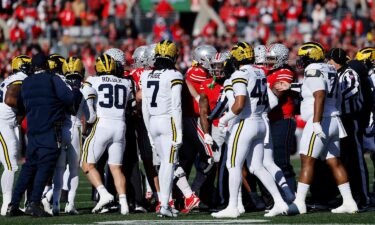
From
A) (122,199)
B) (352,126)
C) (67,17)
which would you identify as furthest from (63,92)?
(67,17)

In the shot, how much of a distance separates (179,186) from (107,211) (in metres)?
0.83

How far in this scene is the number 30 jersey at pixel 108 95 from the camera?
38.1ft

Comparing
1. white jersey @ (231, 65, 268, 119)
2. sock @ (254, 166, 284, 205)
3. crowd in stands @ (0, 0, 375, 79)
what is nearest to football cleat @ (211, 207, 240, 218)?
sock @ (254, 166, 284, 205)

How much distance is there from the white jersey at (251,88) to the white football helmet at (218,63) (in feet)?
3.67

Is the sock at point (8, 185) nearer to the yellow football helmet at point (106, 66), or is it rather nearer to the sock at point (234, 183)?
the yellow football helmet at point (106, 66)

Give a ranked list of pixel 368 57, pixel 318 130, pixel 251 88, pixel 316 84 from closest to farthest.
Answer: pixel 318 130 → pixel 316 84 → pixel 251 88 → pixel 368 57

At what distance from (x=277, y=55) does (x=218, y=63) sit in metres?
0.67

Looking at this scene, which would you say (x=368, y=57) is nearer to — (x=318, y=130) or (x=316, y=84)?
(x=316, y=84)

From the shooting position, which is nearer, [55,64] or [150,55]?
[55,64]

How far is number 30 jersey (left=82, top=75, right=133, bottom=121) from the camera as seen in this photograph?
1161 centimetres

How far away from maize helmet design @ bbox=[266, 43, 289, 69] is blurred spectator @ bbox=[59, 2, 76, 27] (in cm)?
1794

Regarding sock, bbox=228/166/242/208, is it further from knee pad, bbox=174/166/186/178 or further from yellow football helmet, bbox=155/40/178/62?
yellow football helmet, bbox=155/40/178/62

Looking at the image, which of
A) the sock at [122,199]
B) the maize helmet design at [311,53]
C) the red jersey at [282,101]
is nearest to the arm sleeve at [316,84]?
the maize helmet design at [311,53]

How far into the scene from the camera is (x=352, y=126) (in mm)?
11828
